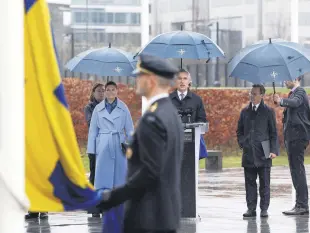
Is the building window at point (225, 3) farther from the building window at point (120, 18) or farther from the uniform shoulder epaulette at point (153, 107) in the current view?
the uniform shoulder epaulette at point (153, 107)

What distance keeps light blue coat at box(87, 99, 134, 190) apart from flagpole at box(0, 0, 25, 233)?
8279 mm

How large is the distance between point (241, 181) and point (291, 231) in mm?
8033

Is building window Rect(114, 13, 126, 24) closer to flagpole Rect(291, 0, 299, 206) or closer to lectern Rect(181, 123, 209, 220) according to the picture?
flagpole Rect(291, 0, 299, 206)

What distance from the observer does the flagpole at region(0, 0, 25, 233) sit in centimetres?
625

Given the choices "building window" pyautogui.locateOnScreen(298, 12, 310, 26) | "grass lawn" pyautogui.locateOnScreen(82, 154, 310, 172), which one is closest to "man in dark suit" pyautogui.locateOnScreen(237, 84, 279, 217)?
"grass lawn" pyautogui.locateOnScreen(82, 154, 310, 172)

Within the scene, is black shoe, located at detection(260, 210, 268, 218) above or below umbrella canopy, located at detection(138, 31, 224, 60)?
below

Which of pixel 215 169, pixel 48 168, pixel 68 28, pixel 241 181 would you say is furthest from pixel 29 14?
pixel 68 28

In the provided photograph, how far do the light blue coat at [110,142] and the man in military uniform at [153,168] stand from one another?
742 centimetres

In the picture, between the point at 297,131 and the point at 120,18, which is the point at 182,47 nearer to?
the point at 297,131

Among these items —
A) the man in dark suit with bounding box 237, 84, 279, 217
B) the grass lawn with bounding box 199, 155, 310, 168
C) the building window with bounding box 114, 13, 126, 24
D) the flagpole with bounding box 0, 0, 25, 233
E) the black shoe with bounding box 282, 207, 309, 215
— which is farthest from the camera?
the building window with bounding box 114, 13, 126, 24

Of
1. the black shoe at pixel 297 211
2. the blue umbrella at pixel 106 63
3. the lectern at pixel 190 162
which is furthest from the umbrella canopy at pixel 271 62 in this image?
the black shoe at pixel 297 211

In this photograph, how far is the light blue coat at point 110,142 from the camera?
48.2ft

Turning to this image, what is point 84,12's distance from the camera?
36.2m

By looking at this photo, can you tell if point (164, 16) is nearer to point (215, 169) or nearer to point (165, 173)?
point (215, 169)
